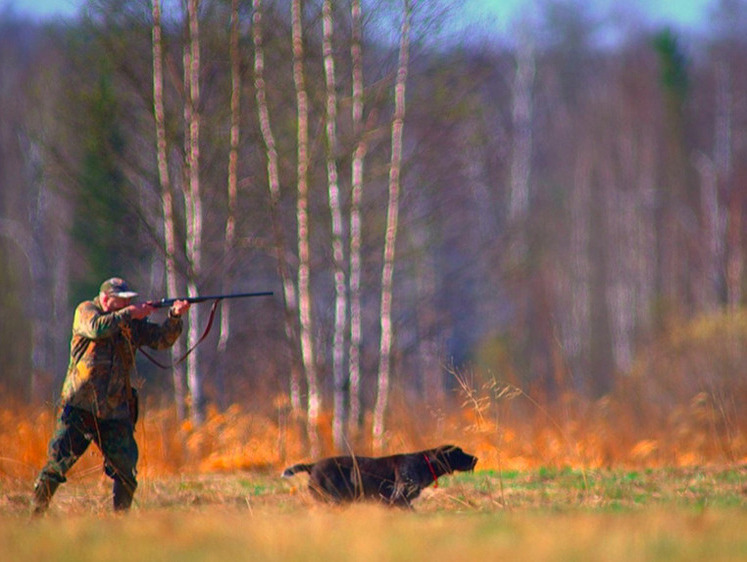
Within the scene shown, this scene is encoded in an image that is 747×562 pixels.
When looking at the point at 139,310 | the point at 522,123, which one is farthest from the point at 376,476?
the point at 522,123

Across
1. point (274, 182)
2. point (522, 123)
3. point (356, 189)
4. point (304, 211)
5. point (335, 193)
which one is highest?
point (522, 123)

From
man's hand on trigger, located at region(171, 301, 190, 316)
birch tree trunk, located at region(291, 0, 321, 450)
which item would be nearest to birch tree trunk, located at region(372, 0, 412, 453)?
birch tree trunk, located at region(291, 0, 321, 450)

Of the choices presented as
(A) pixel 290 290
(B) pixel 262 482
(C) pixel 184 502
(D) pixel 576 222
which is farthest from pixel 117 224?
(D) pixel 576 222

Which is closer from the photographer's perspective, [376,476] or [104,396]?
[104,396]

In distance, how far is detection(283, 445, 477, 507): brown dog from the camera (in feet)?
27.9

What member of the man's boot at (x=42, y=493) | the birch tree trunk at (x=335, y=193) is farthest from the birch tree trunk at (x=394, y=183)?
the man's boot at (x=42, y=493)

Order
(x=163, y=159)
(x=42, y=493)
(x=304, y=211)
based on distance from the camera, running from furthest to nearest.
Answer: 1. (x=163, y=159)
2. (x=304, y=211)
3. (x=42, y=493)

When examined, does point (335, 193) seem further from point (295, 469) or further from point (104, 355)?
point (104, 355)

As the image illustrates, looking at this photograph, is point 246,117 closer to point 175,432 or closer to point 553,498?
point 175,432

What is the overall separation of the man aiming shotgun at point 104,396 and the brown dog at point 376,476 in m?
1.26

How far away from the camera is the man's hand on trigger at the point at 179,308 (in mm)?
8398

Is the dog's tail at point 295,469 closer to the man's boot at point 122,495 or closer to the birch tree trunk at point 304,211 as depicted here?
the man's boot at point 122,495

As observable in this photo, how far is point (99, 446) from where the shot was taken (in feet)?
27.0

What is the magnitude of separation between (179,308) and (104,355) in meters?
0.65
